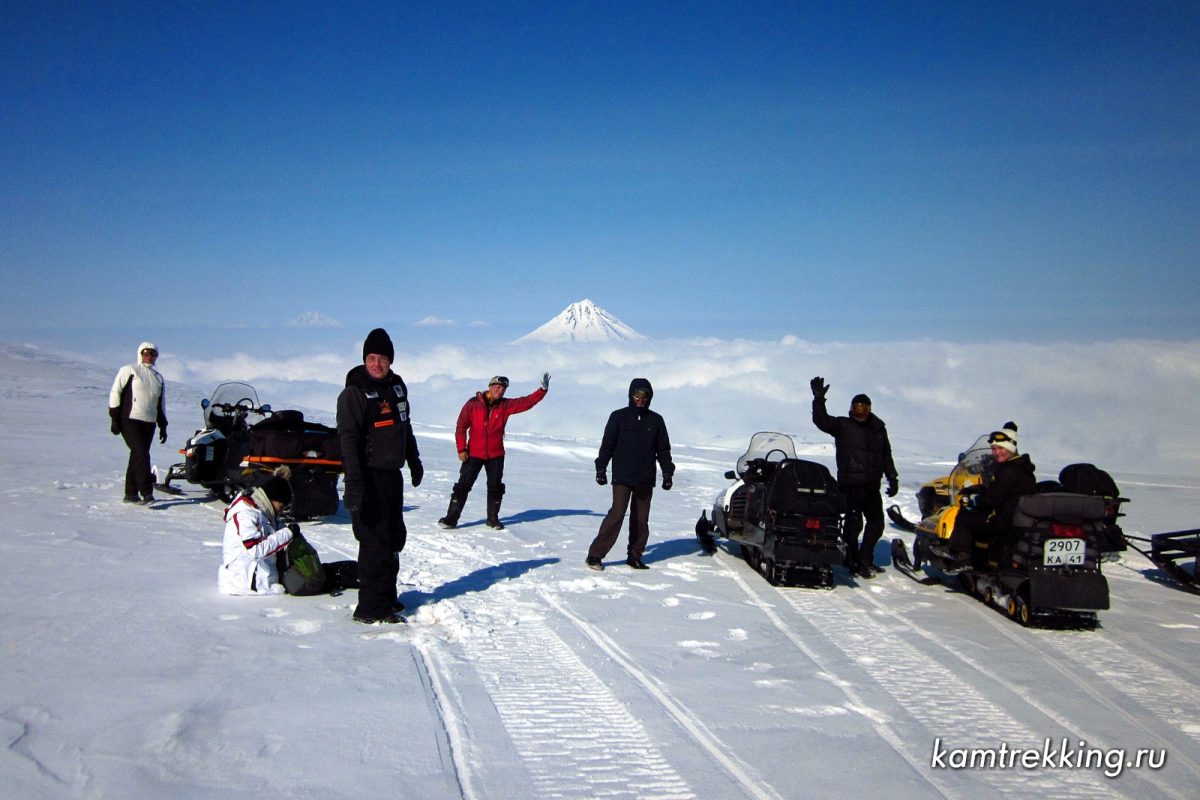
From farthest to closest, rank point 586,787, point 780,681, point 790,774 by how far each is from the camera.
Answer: point 780,681, point 790,774, point 586,787

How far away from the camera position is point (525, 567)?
360 inches

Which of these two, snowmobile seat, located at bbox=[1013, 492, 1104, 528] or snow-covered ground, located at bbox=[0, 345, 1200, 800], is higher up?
snowmobile seat, located at bbox=[1013, 492, 1104, 528]

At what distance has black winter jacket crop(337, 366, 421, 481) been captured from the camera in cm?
629

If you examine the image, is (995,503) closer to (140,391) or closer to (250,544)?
(250,544)

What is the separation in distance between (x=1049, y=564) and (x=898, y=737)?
338cm

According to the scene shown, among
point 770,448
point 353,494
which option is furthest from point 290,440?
point 770,448

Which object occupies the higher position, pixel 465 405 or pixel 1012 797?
pixel 465 405

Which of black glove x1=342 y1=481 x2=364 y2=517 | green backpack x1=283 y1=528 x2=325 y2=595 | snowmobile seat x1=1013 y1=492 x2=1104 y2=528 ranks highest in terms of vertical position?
snowmobile seat x1=1013 y1=492 x2=1104 y2=528

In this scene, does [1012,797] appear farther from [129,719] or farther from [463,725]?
[129,719]

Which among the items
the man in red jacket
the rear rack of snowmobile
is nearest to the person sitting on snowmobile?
the rear rack of snowmobile

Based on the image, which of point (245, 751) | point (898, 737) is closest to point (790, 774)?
point (898, 737)

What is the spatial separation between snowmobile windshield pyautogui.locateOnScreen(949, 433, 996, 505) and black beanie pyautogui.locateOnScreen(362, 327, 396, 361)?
290 inches

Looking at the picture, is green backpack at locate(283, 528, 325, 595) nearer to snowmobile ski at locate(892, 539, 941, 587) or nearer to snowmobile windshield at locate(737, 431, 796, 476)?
snowmobile windshield at locate(737, 431, 796, 476)

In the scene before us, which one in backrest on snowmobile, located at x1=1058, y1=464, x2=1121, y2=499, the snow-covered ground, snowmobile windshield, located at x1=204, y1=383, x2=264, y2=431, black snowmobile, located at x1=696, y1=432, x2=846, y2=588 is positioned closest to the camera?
the snow-covered ground
